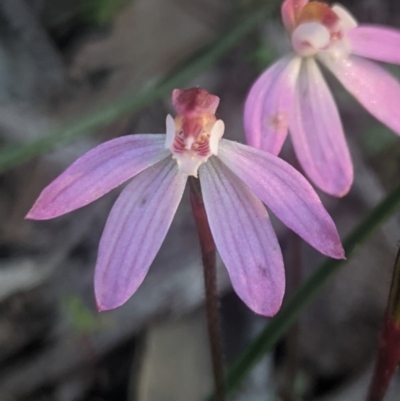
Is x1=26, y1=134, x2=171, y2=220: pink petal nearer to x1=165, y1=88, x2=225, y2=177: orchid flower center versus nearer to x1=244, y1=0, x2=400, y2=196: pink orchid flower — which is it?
x1=165, y1=88, x2=225, y2=177: orchid flower center

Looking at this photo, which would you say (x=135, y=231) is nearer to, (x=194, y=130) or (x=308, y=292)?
(x=194, y=130)

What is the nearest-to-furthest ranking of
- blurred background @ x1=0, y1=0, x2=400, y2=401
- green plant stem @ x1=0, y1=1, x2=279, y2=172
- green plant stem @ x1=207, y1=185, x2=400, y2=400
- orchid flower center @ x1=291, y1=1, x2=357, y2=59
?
green plant stem @ x1=207, y1=185, x2=400, y2=400 < orchid flower center @ x1=291, y1=1, x2=357, y2=59 < green plant stem @ x1=0, y1=1, x2=279, y2=172 < blurred background @ x1=0, y1=0, x2=400, y2=401

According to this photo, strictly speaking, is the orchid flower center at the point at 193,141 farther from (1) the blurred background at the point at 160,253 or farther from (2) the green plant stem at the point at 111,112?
(2) the green plant stem at the point at 111,112

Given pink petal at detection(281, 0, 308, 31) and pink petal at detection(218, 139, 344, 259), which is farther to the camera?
pink petal at detection(281, 0, 308, 31)

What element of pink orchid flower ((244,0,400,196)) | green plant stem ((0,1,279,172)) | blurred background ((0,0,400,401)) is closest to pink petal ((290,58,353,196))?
pink orchid flower ((244,0,400,196))

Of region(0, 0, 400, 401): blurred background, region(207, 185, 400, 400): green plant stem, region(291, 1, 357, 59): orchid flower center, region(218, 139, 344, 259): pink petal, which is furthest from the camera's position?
region(0, 0, 400, 401): blurred background

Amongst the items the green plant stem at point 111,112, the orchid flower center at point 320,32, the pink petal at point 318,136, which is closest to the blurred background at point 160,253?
the green plant stem at point 111,112

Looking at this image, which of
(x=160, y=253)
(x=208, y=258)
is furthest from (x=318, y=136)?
(x=160, y=253)

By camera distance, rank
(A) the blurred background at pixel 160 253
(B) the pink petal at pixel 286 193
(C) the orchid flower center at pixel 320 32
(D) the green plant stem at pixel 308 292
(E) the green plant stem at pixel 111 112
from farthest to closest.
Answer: (A) the blurred background at pixel 160 253 < (E) the green plant stem at pixel 111 112 < (C) the orchid flower center at pixel 320 32 < (D) the green plant stem at pixel 308 292 < (B) the pink petal at pixel 286 193
